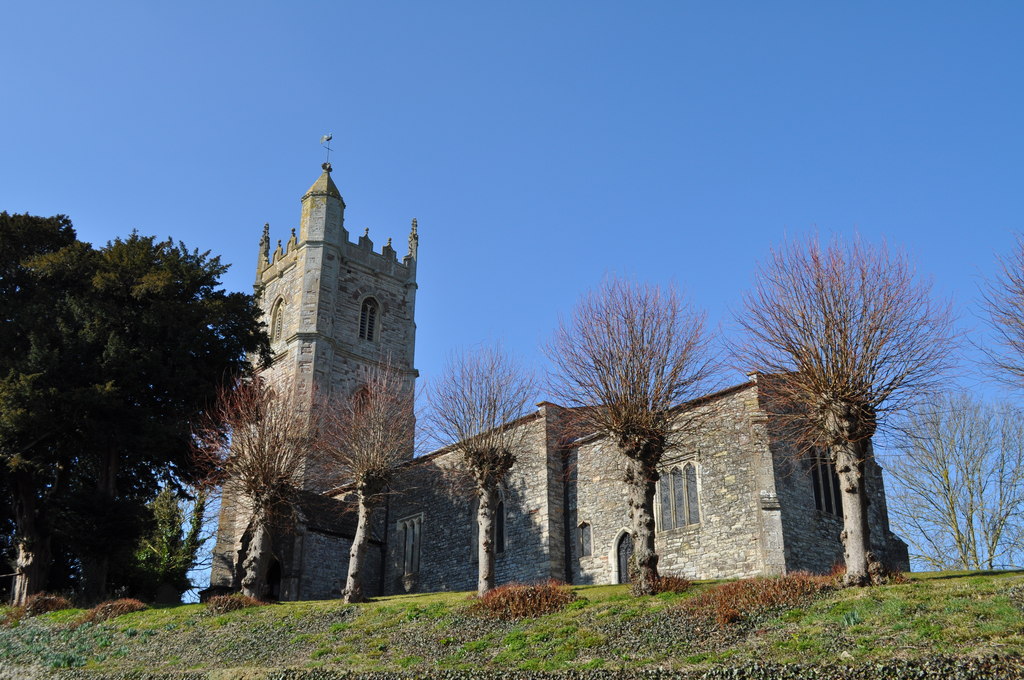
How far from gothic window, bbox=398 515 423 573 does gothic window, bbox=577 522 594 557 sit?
716cm

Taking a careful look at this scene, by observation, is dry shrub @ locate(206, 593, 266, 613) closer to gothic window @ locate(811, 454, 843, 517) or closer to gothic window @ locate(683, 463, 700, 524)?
gothic window @ locate(683, 463, 700, 524)

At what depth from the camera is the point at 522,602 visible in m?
18.3

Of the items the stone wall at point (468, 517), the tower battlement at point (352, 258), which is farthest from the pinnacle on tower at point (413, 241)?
the stone wall at point (468, 517)

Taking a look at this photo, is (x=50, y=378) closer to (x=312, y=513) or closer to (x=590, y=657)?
(x=312, y=513)

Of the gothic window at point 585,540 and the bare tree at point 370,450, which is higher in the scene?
the bare tree at point 370,450

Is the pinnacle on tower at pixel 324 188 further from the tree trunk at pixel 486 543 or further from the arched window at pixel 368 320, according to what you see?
the tree trunk at pixel 486 543

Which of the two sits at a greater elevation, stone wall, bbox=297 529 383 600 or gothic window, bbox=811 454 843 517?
gothic window, bbox=811 454 843 517

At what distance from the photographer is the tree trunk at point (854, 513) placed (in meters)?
16.8

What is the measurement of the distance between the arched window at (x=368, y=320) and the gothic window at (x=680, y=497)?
2718cm

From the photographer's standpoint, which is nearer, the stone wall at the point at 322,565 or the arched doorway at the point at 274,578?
the stone wall at the point at 322,565

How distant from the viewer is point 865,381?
18.6m

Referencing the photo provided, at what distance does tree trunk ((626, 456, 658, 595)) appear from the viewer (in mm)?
18875

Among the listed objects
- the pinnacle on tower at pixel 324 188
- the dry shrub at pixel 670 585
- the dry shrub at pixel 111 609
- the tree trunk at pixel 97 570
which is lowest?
the dry shrub at pixel 111 609

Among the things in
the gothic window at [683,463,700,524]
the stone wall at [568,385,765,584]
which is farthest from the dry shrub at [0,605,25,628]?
the gothic window at [683,463,700,524]
